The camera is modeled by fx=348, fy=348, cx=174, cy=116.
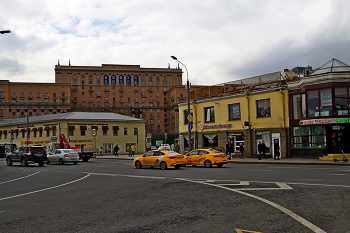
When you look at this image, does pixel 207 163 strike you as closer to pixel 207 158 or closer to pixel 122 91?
pixel 207 158

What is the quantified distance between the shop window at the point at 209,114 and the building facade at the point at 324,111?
10.6 meters

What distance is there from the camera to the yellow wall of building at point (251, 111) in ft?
108

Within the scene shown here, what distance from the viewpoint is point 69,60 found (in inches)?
5773

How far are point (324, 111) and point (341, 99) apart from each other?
5.44 feet

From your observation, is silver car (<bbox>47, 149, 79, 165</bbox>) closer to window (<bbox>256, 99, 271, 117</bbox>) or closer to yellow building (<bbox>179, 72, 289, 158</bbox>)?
yellow building (<bbox>179, 72, 289, 158</bbox>)

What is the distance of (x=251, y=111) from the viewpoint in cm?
3594

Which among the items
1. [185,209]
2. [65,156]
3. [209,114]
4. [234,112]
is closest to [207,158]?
[234,112]

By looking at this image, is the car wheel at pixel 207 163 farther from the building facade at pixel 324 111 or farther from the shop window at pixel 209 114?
the shop window at pixel 209 114

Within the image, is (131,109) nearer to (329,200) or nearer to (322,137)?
(322,137)

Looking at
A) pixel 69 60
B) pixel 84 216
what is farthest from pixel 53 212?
pixel 69 60

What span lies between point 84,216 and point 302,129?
27277 mm

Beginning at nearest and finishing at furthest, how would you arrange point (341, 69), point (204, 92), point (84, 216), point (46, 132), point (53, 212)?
point (84, 216), point (53, 212), point (341, 69), point (204, 92), point (46, 132)

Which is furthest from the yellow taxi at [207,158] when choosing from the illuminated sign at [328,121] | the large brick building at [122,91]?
the large brick building at [122,91]

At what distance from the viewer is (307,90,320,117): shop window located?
2995cm
